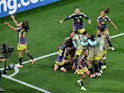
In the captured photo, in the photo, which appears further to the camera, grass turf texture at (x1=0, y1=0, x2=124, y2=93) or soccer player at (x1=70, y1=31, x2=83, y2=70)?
soccer player at (x1=70, y1=31, x2=83, y2=70)

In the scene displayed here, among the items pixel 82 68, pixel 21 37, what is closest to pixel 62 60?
pixel 21 37

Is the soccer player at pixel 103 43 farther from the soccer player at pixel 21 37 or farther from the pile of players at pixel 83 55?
the soccer player at pixel 21 37

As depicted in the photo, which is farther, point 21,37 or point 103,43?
point 21,37

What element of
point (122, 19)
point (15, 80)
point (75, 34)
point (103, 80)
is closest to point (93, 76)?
point (103, 80)

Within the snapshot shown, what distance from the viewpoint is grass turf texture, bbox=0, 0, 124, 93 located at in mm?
20969

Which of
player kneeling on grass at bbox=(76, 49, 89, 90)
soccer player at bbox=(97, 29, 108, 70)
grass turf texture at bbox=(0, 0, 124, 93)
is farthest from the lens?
soccer player at bbox=(97, 29, 108, 70)

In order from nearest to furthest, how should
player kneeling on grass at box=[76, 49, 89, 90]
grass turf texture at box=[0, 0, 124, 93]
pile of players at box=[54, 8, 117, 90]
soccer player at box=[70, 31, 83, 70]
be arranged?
player kneeling on grass at box=[76, 49, 89, 90] → pile of players at box=[54, 8, 117, 90] → grass turf texture at box=[0, 0, 124, 93] → soccer player at box=[70, 31, 83, 70]

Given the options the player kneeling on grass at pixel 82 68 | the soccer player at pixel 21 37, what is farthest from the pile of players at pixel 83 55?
the soccer player at pixel 21 37

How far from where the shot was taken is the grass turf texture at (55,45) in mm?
20969

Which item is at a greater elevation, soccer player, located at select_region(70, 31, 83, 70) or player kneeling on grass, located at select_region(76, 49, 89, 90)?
soccer player, located at select_region(70, 31, 83, 70)

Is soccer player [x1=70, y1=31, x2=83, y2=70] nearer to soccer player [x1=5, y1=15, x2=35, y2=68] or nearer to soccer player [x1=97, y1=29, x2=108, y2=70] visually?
soccer player [x1=97, y1=29, x2=108, y2=70]

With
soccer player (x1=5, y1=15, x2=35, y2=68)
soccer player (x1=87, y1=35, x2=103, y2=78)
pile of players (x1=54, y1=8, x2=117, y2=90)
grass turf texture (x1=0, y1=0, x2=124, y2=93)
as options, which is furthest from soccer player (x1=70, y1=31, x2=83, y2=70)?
soccer player (x1=5, y1=15, x2=35, y2=68)

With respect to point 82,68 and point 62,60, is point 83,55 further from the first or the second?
point 62,60

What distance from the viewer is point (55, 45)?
1008 inches
